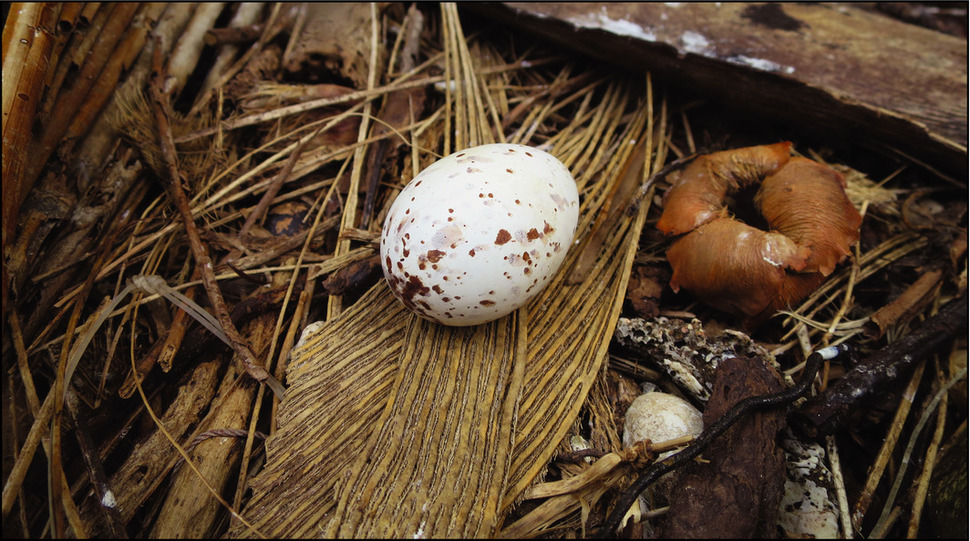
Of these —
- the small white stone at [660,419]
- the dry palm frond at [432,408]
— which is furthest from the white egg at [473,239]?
the small white stone at [660,419]

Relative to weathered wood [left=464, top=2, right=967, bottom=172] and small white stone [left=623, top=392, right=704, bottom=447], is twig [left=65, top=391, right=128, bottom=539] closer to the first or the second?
small white stone [left=623, top=392, right=704, bottom=447]

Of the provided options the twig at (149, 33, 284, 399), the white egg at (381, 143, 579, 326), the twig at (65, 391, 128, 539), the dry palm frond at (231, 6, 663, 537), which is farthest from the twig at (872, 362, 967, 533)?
the twig at (65, 391, 128, 539)

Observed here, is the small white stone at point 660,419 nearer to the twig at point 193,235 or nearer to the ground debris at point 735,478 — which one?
the ground debris at point 735,478

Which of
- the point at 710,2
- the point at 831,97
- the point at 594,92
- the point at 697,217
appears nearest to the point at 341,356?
the point at 697,217

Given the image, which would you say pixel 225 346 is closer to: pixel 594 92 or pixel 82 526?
pixel 82 526

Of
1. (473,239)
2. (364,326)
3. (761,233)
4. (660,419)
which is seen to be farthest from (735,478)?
(364,326)

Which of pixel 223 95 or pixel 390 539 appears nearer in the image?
pixel 390 539
